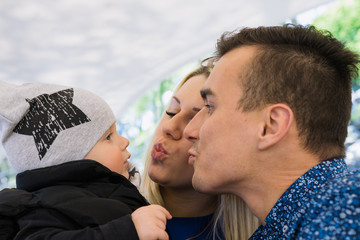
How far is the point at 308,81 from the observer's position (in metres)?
1.14

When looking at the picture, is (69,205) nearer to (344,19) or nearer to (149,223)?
(149,223)

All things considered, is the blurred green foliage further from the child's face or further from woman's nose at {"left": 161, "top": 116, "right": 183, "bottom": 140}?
the child's face

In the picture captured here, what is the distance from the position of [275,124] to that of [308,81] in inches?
7.0

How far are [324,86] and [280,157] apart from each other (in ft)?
0.89

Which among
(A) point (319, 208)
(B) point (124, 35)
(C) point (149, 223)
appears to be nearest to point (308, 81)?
(A) point (319, 208)

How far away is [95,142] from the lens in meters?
1.37

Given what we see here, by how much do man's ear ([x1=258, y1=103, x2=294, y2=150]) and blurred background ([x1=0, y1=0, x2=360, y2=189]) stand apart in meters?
2.94

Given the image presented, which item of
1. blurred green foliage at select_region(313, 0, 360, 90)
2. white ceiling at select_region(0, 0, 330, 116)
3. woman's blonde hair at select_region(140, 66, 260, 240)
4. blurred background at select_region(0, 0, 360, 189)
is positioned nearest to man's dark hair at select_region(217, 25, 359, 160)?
woman's blonde hair at select_region(140, 66, 260, 240)

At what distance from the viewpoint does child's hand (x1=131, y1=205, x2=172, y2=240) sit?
3.36 feet

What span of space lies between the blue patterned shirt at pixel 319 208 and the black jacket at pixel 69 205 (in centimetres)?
41

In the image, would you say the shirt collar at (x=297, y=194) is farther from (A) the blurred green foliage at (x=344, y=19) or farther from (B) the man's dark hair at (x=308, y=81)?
(A) the blurred green foliage at (x=344, y=19)

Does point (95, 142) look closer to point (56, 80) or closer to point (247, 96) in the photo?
point (247, 96)

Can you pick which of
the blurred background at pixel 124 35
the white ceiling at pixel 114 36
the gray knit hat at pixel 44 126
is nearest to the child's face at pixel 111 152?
the gray knit hat at pixel 44 126

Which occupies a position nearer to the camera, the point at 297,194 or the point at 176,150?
the point at 297,194
